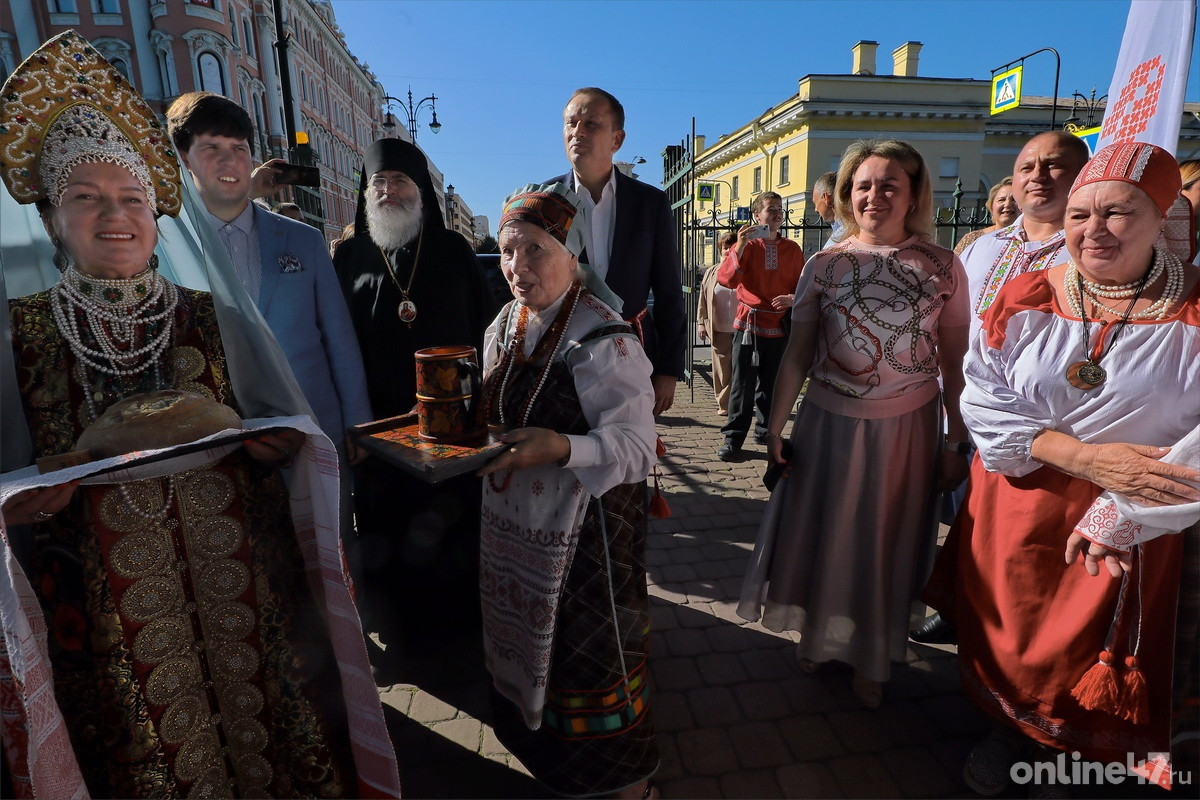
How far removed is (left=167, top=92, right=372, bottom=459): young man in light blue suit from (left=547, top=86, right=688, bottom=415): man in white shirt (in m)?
1.26

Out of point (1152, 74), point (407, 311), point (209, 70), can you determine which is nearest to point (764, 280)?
point (1152, 74)

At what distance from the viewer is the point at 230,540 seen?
5.34ft

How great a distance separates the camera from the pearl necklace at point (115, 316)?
5.17 ft

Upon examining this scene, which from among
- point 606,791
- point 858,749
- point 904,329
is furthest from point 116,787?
point 904,329

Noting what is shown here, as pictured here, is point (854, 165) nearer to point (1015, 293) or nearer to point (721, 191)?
point (1015, 293)

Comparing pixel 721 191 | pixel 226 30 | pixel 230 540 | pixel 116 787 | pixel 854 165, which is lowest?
pixel 116 787

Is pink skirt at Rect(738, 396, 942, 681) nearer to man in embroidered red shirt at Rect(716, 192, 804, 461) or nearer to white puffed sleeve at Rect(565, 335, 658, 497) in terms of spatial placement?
white puffed sleeve at Rect(565, 335, 658, 497)

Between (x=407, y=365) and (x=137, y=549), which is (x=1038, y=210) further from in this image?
(x=137, y=549)

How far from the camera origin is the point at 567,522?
1845 millimetres

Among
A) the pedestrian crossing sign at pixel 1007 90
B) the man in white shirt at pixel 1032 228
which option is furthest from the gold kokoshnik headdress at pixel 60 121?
the pedestrian crossing sign at pixel 1007 90

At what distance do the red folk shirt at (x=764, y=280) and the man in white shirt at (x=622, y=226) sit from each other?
256 centimetres

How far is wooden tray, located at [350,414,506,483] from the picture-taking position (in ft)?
4.85

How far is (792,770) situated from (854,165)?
7.90ft

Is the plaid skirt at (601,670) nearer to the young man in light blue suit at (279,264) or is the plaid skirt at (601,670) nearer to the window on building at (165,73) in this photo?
the young man in light blue suit at (279,264)
